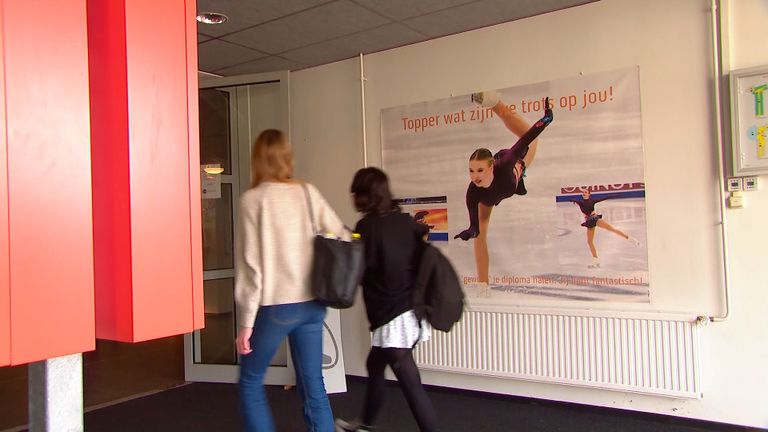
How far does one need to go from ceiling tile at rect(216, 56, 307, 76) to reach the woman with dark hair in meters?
2.19

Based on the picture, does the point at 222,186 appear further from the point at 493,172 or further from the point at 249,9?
the point at 493,172

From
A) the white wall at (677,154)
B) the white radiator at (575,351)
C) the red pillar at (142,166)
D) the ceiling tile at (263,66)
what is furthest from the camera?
the ceiling tile at (263,66)

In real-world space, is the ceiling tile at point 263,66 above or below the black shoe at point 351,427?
above

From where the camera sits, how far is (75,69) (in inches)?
35.7

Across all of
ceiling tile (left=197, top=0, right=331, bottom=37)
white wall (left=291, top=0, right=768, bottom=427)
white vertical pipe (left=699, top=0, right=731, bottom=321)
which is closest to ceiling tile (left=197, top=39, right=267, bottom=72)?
ceiling tile (left=197, top=0, right=331, bottom=37)

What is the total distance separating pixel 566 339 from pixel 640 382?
462mm

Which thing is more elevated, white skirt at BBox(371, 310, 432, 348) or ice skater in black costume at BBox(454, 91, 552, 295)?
ice skater in black costume at BBox(454, 91, 552, 295)

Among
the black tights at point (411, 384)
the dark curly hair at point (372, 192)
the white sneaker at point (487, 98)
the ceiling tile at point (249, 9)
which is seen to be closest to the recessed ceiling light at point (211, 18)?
the ceiling tile at point (249, 9)

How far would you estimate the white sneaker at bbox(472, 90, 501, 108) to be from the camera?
3.82m

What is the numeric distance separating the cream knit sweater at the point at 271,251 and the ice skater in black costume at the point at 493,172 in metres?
1.88

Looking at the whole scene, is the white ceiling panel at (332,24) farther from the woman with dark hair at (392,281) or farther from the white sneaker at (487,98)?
the woman with dark hair at (392,281)

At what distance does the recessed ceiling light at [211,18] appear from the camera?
11.2ft

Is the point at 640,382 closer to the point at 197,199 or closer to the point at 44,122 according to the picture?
the point at 197,199

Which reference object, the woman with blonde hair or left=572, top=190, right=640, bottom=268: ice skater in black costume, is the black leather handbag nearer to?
the woman with blonde hair
